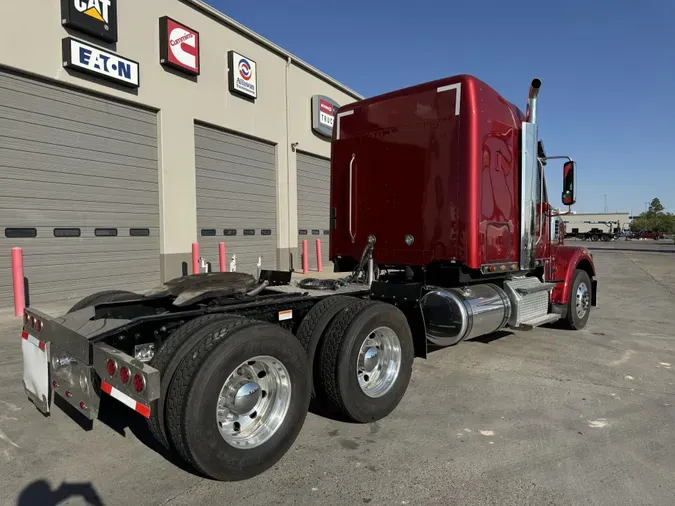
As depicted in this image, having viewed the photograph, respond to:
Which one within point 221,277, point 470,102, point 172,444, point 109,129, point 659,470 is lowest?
point 659,470

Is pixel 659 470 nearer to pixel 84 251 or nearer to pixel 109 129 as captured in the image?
pixel 84 251

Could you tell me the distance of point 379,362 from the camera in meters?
4.24

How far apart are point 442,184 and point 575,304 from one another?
368 centimetres

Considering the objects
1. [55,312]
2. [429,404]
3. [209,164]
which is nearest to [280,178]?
[209,164]

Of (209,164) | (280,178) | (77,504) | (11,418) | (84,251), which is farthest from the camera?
(280,178)

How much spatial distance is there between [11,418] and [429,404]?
353cm

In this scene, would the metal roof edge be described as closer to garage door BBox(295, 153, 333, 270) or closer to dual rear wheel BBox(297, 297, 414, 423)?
garage door BBox(295, 153, 333, 270)

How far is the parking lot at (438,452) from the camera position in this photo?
2.91 meters

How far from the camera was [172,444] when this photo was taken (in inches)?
112

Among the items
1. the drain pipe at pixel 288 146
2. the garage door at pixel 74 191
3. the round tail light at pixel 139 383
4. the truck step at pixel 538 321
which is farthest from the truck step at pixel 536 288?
the drain pipe at pixel 288 146

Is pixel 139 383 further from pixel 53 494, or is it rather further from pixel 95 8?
pixel 95 8

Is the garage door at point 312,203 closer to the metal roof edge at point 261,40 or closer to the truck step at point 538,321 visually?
the metal roof edge at point 261,40

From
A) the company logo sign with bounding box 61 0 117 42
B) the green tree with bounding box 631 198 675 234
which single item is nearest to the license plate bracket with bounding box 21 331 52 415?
the company logo sign with bounding box 61 0 117 42

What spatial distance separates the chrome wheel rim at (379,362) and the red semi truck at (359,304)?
0.02 m
